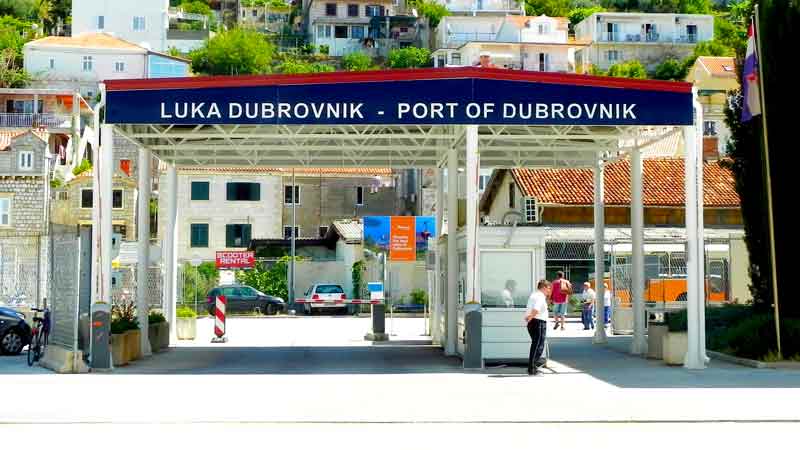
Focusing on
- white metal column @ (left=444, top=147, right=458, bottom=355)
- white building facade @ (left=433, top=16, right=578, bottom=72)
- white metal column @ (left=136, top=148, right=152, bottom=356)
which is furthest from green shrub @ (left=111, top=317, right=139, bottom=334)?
white building facade @ (left=433, top=16, right=578, bottom=72)

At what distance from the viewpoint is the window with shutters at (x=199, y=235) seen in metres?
68.0

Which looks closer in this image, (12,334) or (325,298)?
(12,334)

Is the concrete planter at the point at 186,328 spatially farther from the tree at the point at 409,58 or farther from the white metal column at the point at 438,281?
the tree at the point at 409,58

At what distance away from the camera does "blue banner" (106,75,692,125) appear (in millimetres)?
21500

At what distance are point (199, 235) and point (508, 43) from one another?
6595cm

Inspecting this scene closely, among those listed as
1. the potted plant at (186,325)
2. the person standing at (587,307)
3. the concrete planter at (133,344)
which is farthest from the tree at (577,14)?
the concrete planter at (133,344)

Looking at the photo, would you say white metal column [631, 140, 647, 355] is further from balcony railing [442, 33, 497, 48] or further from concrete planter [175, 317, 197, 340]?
balcony railing [442, 33, 497, 48]

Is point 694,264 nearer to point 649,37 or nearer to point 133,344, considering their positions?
point 133,344

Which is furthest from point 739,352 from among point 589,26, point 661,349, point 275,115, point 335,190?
→ point 589,26

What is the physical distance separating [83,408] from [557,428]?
598cm

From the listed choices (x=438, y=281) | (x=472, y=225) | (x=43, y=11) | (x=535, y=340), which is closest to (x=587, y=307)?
(x=438, y=281)

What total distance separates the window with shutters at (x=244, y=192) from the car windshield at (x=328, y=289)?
15.3m

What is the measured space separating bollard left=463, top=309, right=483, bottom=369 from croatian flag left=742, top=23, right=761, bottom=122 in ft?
21.2

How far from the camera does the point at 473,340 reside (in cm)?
2127
